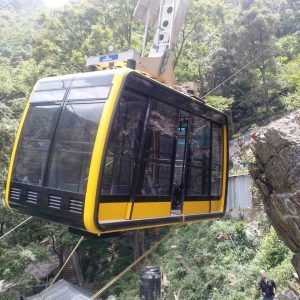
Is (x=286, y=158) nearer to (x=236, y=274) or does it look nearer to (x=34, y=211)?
(x=34, y=211)

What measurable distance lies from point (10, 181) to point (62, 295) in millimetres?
9132

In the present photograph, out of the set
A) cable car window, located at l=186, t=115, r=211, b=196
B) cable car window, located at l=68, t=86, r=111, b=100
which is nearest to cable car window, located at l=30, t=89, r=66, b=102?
cable car window, located at l=68, t=86, r=111, b=100

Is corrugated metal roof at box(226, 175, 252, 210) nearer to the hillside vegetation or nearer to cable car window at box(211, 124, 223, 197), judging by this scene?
the hillside vegetation

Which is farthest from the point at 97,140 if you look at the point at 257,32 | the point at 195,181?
the point at 257,32

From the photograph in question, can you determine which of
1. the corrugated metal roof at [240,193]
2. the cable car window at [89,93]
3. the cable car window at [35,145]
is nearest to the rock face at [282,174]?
the cable car window at [89,93]

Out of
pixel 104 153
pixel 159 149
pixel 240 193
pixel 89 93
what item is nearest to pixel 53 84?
pixel 89 93

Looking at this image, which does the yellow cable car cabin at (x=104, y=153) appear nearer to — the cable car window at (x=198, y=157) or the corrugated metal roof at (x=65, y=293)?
the cable car window at (x=198, y=157)

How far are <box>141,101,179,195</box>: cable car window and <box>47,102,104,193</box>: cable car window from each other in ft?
2.17

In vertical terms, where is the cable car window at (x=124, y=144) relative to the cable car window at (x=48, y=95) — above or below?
below

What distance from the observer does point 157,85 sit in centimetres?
397

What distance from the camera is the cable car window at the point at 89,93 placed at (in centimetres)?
356

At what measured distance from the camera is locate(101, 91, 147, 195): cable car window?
11.5 ft

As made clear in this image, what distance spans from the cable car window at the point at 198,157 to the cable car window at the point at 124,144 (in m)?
1.09

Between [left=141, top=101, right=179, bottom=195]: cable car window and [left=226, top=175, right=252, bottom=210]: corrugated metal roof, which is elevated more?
[left=226, top=175, right=252, bottom=210]: corrugated metal roof
